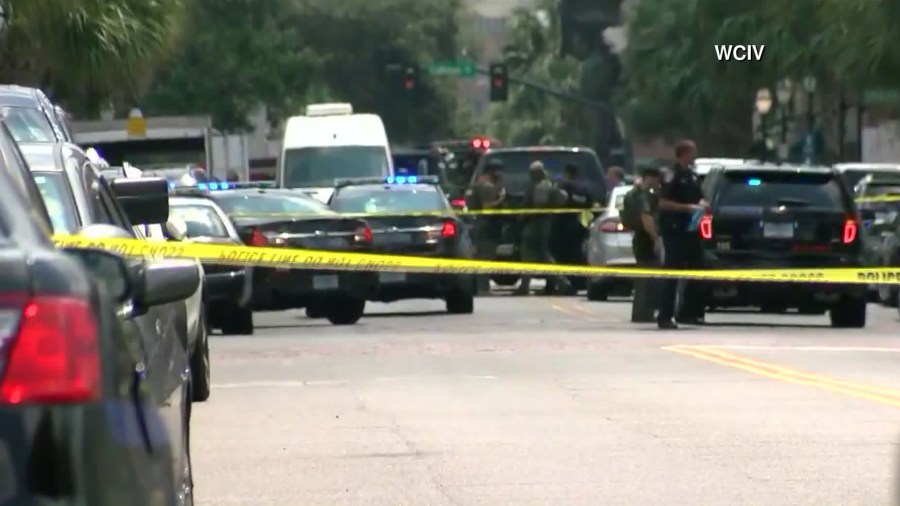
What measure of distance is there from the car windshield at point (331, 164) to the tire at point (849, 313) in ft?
48.4

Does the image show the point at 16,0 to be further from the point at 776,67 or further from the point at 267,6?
the point at 267,6

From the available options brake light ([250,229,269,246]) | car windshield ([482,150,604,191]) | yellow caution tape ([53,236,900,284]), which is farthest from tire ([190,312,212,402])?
car windshield ([482,150,604,191])

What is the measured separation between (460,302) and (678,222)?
4.31 meters

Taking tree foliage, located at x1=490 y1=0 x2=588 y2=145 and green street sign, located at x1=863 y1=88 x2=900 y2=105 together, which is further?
tree foliage, located at x1=490 y1=0 x2=588 y2=145

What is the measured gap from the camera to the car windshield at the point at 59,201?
9094mm

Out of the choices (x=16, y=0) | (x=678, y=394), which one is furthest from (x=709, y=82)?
(x=678, y=394)

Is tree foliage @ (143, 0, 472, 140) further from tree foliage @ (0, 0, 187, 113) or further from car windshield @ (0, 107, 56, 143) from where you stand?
car windshield @ (0, 107, 56, 143)

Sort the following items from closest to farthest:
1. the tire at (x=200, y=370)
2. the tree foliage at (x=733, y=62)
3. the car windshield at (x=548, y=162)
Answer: the tire at (x=200, y=370), the car windshield at (x=548, y=162), the tree foliage at (x=733, y=62)

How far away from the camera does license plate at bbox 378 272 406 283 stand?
23578 mm

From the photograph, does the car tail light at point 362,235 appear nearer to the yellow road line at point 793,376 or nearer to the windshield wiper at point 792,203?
the windshield wiper at point 792,203

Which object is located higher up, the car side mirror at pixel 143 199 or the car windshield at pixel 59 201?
the car windshield at pixel 59 201

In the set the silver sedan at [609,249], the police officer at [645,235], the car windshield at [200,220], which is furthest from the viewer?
the silver sedan at [609,249]

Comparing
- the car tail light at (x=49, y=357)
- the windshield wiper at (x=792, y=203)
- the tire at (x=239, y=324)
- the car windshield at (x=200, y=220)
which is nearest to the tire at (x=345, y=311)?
the tire at (x=239, y=324)

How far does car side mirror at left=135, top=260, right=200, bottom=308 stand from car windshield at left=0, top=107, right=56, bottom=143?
9.56 m
